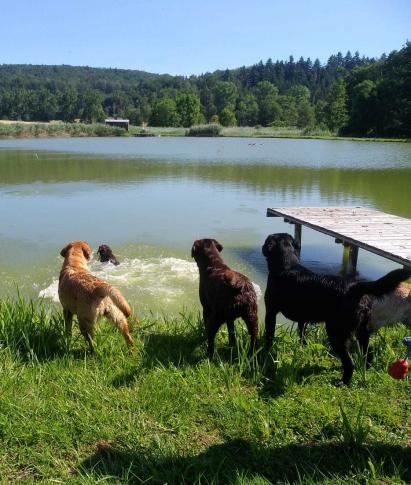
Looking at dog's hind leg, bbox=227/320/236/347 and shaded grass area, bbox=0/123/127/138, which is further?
shaded grass area, bbox=0/123/127/138

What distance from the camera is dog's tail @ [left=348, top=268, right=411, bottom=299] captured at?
3496mm

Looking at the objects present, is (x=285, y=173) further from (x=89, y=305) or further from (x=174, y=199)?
(x=89, y=305)

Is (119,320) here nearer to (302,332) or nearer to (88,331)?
(88,331)

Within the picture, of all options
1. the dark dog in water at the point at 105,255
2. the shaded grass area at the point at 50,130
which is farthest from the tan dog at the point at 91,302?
the shaded grass area at the point at 50,130

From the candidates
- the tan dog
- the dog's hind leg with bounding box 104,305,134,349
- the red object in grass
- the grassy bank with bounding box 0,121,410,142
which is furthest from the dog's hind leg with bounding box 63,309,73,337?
the grassy bank with bounding box 0,121,410,142

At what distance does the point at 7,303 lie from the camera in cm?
501

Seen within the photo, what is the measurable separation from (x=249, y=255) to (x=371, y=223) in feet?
8.82

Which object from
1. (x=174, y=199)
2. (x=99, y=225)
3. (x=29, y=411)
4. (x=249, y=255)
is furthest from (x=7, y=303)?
(x=174, y=199)

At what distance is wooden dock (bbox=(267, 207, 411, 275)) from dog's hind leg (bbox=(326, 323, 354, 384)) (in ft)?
11.5

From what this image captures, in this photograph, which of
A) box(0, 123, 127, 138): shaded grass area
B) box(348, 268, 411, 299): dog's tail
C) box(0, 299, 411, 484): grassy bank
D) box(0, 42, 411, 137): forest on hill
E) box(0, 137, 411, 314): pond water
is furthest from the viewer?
box(0, 42, 411, 137): forest on hill

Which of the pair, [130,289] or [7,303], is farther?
[130,289]

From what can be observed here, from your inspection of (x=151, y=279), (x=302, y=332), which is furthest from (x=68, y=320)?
(x=151, y=279)

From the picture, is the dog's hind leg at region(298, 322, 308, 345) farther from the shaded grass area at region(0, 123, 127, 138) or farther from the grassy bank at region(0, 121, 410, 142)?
the shaded grass area at region(0, 123, 127, 138)

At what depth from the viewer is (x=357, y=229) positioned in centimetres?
924
